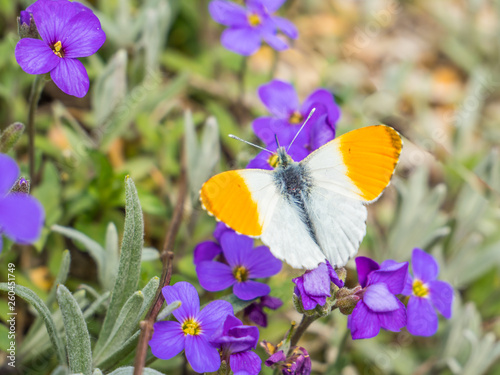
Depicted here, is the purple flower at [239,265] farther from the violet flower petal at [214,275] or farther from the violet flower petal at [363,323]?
the violet flower petal at [363,323]

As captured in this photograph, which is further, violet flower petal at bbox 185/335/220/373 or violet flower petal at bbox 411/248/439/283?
violet flower petal at bbox 411/248/439/283

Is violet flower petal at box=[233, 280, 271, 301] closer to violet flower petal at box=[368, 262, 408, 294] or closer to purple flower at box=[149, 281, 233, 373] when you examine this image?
purple flower at box=[149, 281, 233, 373]

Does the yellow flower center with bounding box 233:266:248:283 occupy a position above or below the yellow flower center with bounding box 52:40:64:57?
below

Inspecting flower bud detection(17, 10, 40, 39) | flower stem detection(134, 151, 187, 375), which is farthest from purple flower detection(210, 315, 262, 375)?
flower bud detection(17, 10, 40, 39)

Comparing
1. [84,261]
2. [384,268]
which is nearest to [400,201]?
[384,268]

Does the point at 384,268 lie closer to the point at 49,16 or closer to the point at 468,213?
the point at 49,16

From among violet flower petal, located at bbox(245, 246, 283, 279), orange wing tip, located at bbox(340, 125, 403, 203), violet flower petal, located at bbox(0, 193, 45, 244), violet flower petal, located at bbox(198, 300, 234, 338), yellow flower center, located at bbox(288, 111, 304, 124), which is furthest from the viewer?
yellow flower center, located at bbox(288, 111, 304, 124)

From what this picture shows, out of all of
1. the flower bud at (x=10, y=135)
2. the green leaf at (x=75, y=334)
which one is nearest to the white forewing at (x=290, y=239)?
the green leaf at (x=75, y=334)
